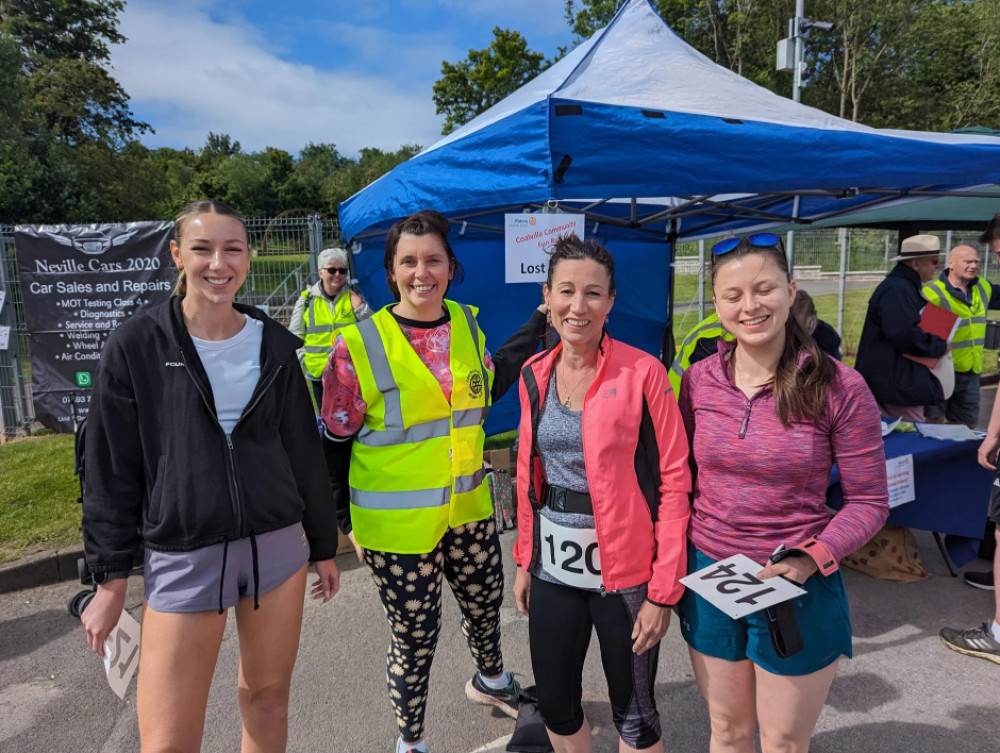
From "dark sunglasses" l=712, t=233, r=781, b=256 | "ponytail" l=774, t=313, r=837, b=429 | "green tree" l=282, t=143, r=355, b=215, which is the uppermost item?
"green tree" l=282, t=143, r=355, b=215

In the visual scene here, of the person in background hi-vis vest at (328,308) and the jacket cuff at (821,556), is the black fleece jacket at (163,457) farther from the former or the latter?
the person in background hi-vis vest at (328,308)

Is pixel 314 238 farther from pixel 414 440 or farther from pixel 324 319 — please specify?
pixel 414 440

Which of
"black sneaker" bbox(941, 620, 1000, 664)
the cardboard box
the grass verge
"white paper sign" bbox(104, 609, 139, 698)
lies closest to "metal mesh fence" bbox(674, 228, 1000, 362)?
the cardboard box

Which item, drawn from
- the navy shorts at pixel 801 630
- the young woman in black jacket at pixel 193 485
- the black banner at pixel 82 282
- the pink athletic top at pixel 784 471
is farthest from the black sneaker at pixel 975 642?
the black banner at pixel 82 282

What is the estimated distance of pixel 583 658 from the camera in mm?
1783

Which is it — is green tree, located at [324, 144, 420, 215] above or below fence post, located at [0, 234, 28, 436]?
above

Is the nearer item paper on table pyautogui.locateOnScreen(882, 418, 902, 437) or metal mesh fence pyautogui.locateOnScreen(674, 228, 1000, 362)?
paper on table pyautogui.locateOnScreen(882, 418, 902, 437)

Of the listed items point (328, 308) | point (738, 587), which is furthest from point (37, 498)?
point (738, 587)

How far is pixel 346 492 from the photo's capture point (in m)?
2.10

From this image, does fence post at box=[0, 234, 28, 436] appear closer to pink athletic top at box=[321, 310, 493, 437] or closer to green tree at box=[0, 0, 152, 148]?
pink athletic top at box=[321, 310, 493, 437]

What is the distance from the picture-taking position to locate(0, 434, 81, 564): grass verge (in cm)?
395

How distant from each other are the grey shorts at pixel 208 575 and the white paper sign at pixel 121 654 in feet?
0.49

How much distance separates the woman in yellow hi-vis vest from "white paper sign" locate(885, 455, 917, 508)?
230cm

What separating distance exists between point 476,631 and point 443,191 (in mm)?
2076
